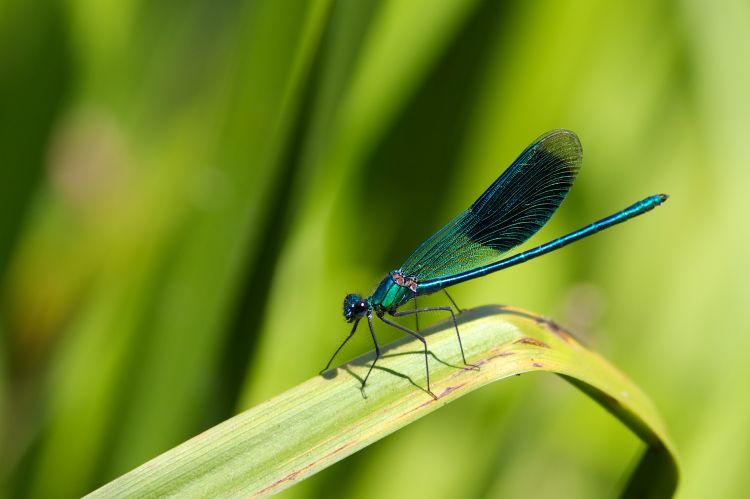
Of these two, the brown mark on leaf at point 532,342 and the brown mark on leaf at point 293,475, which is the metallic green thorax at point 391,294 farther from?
the brown mark on leaf at point 293,475

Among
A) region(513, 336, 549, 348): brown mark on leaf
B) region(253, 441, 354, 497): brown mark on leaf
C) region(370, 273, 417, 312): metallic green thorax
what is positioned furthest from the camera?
region(370, 273, 417, 312): metallic green thorax

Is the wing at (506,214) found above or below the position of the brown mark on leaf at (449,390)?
above

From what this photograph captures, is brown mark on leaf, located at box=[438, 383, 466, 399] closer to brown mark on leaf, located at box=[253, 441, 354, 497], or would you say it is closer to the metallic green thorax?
brown mark on leaf, located at box=[253, 441, 354, 497]

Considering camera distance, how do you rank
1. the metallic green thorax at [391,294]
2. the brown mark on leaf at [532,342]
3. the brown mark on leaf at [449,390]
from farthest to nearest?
the metallic green thorax at [391,294] → the brown mark on leaf at [532,342] → the brown mark on leaf at [449,390]

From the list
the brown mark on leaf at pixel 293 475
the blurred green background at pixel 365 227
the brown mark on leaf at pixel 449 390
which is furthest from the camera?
the blurred green background at pixel 365 227

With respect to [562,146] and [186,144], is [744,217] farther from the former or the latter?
[186,144]

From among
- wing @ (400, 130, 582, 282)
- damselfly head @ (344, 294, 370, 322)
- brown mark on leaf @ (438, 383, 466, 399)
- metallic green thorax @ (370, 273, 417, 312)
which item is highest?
wing @ (400, 130, 582, 282)

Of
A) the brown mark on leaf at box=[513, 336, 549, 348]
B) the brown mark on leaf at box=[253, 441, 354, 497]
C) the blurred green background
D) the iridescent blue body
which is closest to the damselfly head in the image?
the iridescent blue body

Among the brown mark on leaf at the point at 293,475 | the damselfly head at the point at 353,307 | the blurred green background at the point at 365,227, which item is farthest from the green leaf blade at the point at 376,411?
the blurred green background at the point at 365,227
